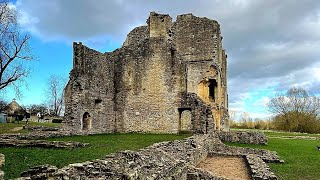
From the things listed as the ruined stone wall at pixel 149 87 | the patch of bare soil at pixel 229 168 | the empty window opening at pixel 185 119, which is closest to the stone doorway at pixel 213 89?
the empty window opening at pixel 185 119

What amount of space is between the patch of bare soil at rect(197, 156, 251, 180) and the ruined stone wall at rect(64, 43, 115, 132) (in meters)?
10.7

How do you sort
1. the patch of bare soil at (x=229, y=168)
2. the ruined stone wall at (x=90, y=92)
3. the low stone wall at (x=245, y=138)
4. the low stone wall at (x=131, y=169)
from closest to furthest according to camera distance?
the low stone wall at (x=131, y=169) < the patch of bare soil at (x=229, y=168) < the ruined stone wall at (x=90, y=92) < the low stone wall at (x=245, y=138)

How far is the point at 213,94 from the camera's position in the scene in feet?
97.8

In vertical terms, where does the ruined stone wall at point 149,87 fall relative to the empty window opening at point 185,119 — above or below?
above

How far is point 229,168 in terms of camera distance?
13734mm

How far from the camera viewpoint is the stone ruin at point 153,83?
78.6 feet

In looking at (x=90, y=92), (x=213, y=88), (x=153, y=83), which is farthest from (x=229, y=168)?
(x=213, y=88)

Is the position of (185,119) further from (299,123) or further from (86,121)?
(299,123)

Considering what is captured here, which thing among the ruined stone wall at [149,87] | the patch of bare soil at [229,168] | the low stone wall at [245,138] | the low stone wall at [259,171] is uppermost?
the ruined stone wall at [149,87]

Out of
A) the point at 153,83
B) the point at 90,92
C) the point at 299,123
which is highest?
the point at 153,83

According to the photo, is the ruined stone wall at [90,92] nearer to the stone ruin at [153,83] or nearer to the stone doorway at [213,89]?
the stone ruin at [153,83]

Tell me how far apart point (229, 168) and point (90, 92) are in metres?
13.4

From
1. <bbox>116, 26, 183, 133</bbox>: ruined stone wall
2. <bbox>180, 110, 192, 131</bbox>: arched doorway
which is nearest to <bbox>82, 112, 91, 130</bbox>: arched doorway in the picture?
<bbox>116, 26, 183, 133</bbox>: ruined stone wall

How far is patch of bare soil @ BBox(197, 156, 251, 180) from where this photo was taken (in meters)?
12.1
